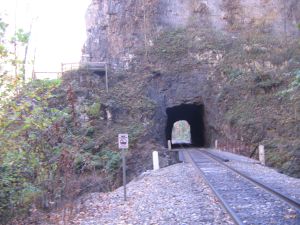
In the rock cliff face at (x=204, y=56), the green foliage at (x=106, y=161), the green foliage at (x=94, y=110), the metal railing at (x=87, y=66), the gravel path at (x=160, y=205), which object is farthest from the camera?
the metal railing at (x=87, y=66)

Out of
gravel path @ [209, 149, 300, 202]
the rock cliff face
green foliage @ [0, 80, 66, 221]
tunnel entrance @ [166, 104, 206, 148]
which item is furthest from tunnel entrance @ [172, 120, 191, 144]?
green foliage @ [0, 80, 66, 221]

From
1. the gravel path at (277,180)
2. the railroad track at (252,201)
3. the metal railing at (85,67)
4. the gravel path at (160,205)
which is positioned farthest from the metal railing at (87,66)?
the railroad track at (252,201)

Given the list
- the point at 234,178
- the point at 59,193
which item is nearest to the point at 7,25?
the point at 59,193

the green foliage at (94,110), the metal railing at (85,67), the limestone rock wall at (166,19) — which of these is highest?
the limestone rock wall at (166,19)

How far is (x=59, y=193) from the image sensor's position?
11.8 metres

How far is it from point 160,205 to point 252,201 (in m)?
2.18

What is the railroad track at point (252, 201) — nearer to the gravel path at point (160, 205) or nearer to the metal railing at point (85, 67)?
the gravel path at point (160, 205)

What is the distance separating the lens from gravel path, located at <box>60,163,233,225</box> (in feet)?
27.2

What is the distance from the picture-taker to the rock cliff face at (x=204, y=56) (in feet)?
92.0

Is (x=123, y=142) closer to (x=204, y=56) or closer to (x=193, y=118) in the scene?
(x=204, y=56)

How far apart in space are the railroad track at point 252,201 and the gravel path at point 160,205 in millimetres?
265

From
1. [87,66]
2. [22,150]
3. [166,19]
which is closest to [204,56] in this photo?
[166,19]

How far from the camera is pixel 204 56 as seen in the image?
32.2 metres

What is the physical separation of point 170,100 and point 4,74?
23227 mm
